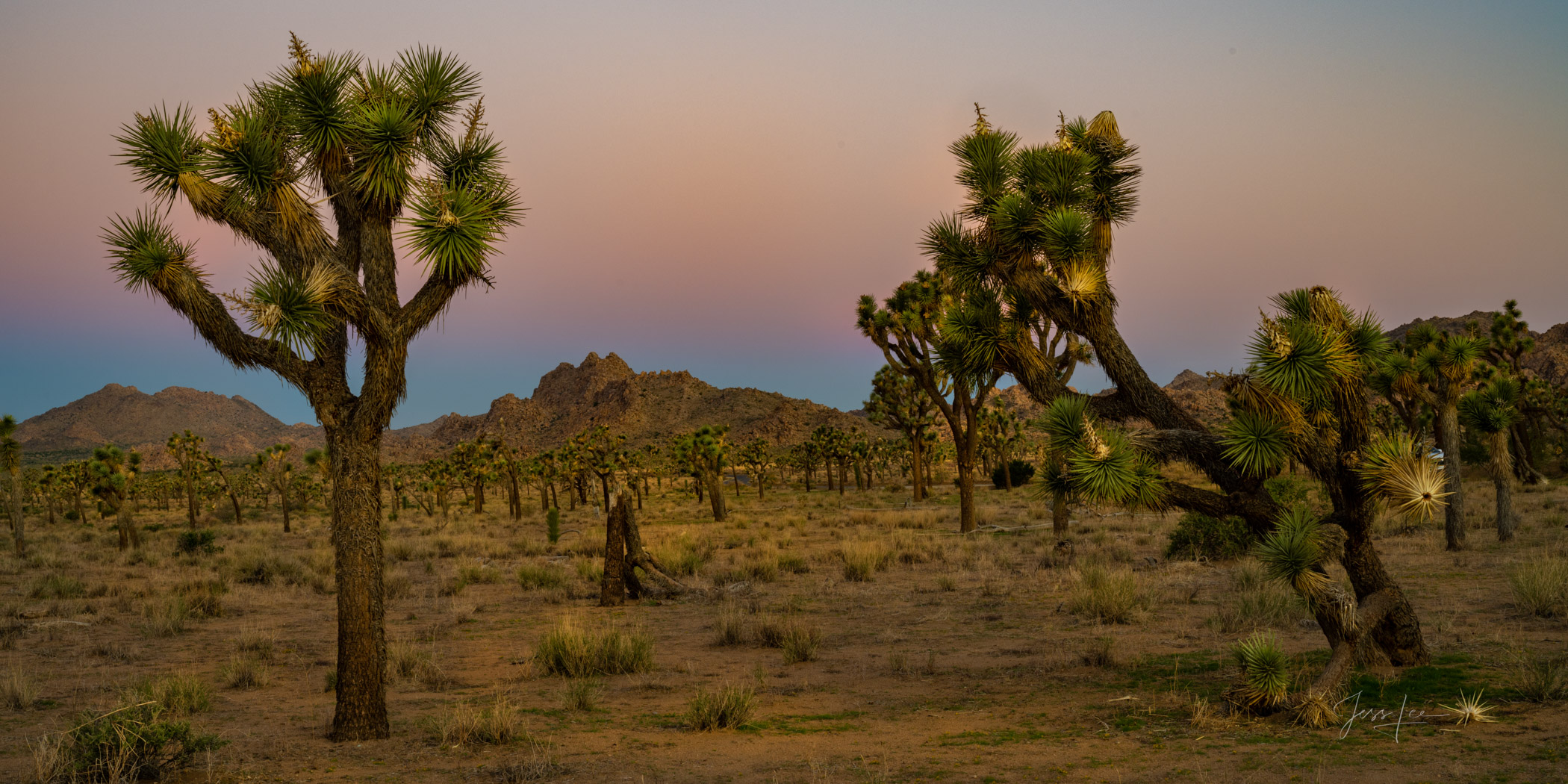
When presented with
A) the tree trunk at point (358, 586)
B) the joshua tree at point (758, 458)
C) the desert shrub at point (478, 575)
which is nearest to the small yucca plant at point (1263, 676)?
the tree trunk at point (358, 586)

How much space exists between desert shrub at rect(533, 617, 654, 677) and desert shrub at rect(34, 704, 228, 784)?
15.3 feet

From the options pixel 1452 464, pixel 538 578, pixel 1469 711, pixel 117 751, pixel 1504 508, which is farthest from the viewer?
pixel 538 578

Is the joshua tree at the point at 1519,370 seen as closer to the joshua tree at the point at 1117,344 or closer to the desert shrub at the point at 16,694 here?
the joshua tree at the point at 1117,344

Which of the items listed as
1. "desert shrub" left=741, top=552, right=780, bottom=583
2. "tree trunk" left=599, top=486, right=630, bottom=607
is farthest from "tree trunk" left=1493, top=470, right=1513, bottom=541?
"tree trunk" left=599, top=486, right=630, bottom=607

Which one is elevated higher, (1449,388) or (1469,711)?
(1449,388)

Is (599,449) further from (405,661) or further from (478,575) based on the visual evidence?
(405,661)

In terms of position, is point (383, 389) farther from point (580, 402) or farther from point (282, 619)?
point (580, 402)

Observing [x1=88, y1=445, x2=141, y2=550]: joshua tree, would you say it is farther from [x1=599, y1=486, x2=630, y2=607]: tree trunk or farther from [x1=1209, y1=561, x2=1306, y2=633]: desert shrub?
[x1=1209, y1=561, x2=1306, y2=633]: desert shrub

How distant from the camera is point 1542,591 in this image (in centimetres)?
1195

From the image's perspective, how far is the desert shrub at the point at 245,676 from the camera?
10.8 metres

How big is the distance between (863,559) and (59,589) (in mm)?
16716

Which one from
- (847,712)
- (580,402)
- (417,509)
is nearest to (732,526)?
(847,712)

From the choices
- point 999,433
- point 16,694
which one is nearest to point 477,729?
point 16,694

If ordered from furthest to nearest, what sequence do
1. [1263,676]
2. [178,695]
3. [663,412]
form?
[663,412]
[178,695]
[1263,676]
